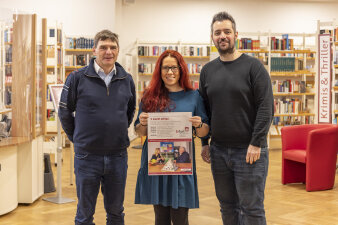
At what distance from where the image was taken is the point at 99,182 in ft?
10.4

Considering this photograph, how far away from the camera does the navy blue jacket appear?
3.07 meters

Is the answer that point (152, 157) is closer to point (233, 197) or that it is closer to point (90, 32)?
point (233, 197)

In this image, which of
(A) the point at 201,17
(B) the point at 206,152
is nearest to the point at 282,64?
(A) the point at 201,17

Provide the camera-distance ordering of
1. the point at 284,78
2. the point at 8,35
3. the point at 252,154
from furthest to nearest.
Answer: the point at 284,78 < the point at 8,35 < the point at 252,154

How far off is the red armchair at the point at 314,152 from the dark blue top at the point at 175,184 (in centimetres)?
325

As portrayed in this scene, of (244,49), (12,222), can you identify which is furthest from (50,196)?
(244,49)

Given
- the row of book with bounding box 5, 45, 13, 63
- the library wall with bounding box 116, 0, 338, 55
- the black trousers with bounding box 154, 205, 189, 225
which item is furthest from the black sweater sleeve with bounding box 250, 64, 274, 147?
the library wall with bounding box 116, 0, 338, 55

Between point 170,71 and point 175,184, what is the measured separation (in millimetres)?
720

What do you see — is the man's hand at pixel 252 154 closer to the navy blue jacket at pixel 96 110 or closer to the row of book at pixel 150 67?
the navy blue jacket at pixel 96 110

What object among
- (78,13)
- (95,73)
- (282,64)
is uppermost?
(78,13)

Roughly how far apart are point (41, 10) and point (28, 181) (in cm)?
680

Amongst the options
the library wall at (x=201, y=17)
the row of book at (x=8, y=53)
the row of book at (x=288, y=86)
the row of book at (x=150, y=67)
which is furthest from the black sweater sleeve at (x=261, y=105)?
the library wall at (x=201, y=17)

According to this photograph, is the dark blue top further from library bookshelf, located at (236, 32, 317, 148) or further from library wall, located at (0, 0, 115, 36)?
library wall, located at (0, 0, 115, 36)

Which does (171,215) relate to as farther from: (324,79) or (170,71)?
(324,79)
